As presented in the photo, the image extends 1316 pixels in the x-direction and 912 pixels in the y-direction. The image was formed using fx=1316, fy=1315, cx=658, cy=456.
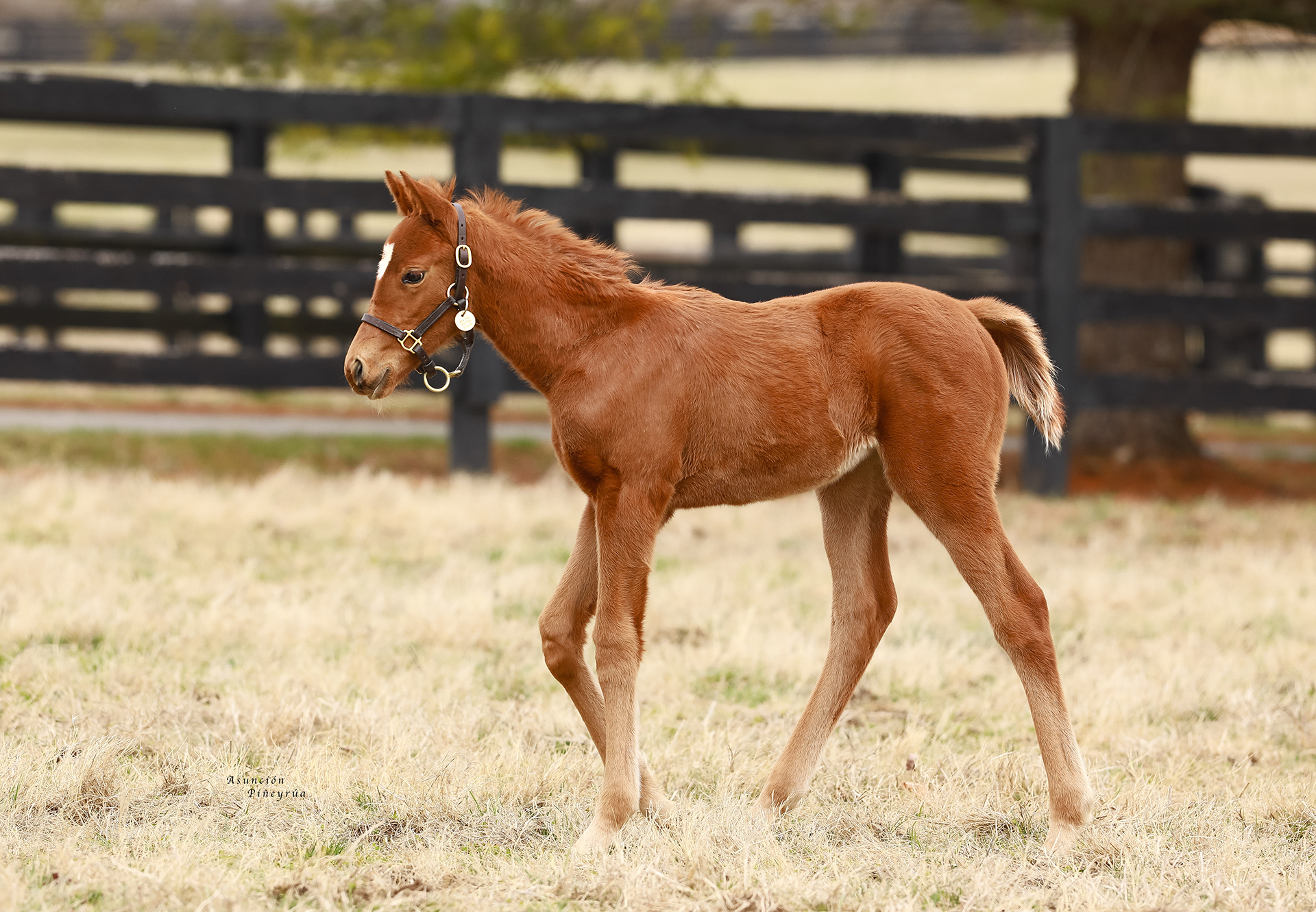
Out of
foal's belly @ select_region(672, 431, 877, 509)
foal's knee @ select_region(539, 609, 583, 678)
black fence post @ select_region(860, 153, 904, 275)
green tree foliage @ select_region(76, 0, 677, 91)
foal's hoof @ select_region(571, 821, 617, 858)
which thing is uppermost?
green tree foliage @ select_region(76, 0, 677, 91)

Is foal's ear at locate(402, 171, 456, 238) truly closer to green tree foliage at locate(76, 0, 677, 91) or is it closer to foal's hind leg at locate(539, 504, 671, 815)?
foal's hind leg at locate(539, 504, 671, 815)

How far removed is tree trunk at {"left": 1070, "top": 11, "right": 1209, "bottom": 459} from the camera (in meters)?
10.2

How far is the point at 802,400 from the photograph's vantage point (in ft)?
11.2

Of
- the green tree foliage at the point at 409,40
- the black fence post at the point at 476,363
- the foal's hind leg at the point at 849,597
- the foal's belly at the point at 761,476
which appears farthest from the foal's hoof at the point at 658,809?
the green tree foliage at the point at 409,40

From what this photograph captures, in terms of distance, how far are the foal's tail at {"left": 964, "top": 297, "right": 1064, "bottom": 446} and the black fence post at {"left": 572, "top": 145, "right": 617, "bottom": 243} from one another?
7162 millimetres

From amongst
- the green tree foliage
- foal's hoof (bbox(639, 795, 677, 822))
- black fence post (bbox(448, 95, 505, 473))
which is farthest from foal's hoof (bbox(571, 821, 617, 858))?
the green tree foliage

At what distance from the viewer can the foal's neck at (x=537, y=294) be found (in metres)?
3.39

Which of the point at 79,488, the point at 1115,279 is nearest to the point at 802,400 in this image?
the point at 79,488

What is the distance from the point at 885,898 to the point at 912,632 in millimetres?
2585

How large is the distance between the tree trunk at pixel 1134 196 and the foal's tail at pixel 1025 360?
696cm

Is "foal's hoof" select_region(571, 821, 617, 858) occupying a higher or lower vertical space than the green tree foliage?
lower

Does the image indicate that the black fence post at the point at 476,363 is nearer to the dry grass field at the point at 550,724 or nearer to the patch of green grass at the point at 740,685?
the dry grass field at the point at 550,724

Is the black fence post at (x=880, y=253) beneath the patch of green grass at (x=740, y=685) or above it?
above

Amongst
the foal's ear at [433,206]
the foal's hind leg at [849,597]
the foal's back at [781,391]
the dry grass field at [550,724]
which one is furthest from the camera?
the foal's hind leg at [849,597]
